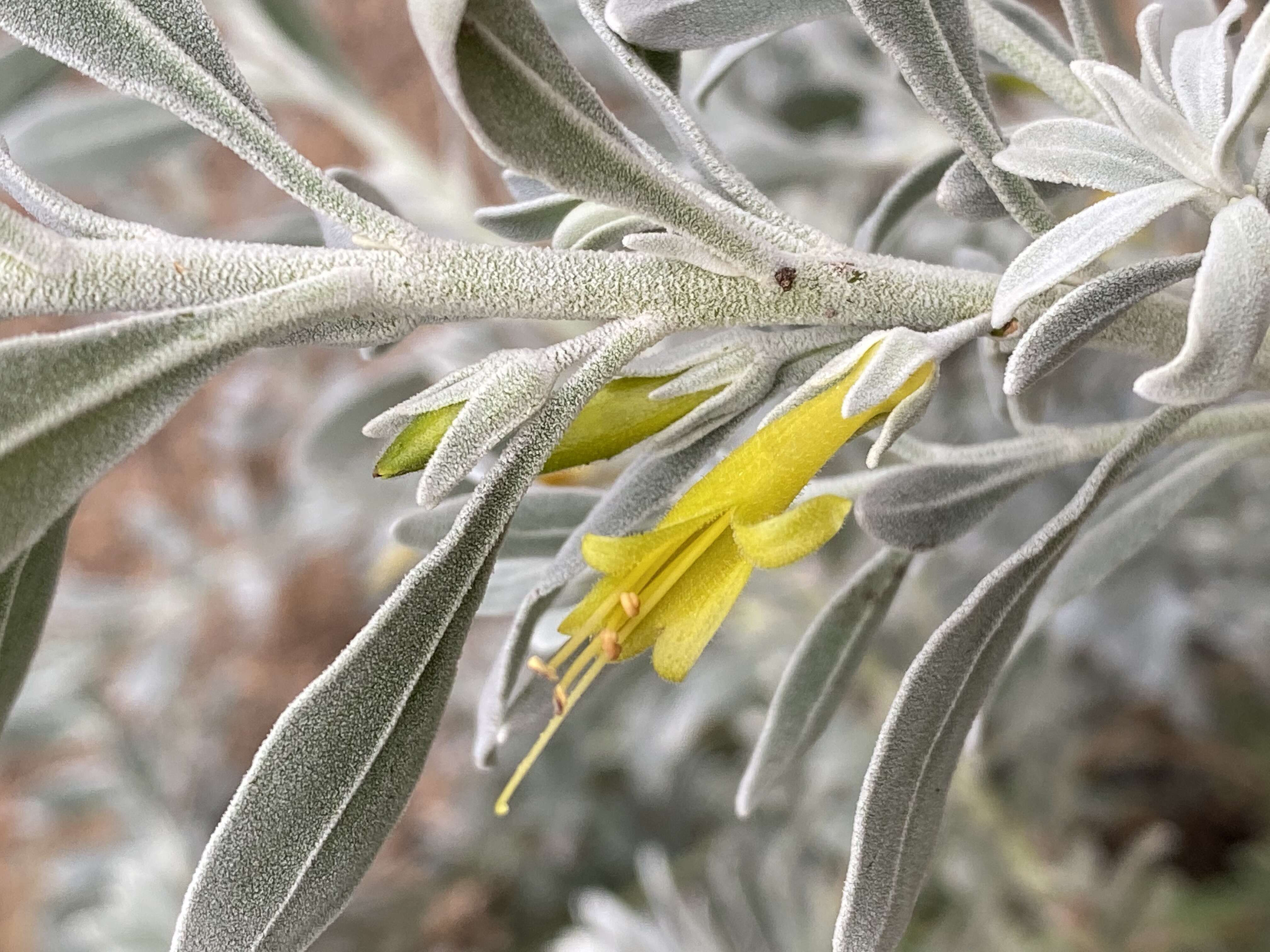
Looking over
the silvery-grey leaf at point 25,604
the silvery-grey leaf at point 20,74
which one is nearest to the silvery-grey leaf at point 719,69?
the silvery-grey leaf at point 25,604

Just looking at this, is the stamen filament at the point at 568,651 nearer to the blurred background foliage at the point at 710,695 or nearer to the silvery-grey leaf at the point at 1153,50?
the blurred background foliage at the point at 710,695

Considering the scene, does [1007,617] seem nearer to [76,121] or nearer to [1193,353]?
[1193,353]

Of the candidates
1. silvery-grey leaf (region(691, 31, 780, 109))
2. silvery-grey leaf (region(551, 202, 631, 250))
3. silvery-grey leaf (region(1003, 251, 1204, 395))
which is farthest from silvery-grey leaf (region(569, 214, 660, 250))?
silvery-grey leaf (region(691, 31, 780, 109))

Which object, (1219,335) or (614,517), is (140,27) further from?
(1219,335)

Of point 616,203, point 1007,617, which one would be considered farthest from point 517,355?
point 1007,617

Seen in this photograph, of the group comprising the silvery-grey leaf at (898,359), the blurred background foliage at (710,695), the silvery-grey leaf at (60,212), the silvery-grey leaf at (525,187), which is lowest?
the blurred background foliage at (710,695)
